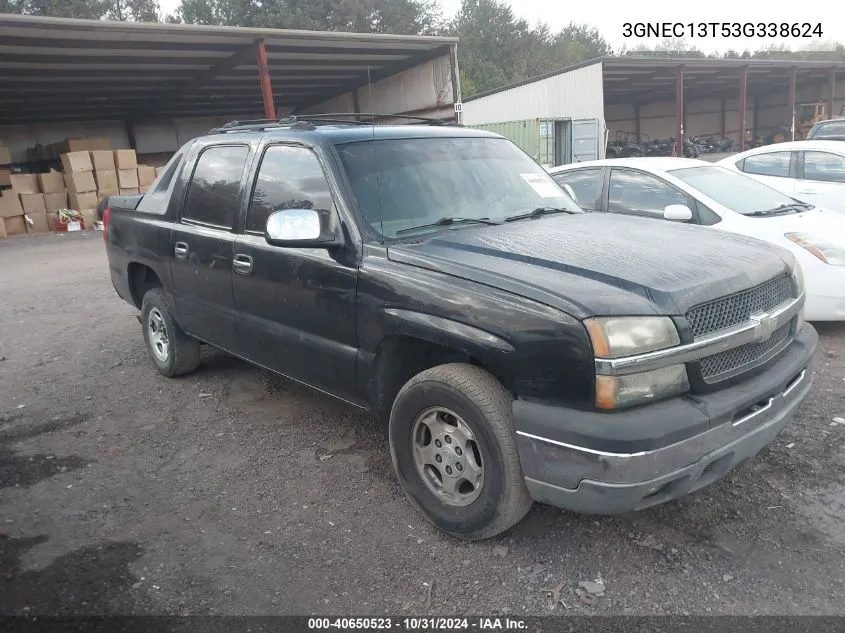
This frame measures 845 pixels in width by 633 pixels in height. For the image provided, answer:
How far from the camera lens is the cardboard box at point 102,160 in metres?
17.8

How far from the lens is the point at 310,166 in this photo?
357 centimetres

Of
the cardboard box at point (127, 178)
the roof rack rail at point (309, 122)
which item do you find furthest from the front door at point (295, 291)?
the cardboard box at point (127, 178)

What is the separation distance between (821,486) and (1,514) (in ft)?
13.7

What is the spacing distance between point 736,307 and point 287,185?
2410 mm

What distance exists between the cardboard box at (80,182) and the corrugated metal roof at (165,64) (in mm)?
2187

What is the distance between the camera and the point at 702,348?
2.54m

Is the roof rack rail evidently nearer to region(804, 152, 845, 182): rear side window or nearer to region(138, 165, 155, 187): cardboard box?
region(804, 152, 845, 182): rear side window

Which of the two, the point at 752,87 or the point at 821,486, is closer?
the point at 821,486

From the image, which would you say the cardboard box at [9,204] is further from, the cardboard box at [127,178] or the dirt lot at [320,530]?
the dirt lot at [320,530]

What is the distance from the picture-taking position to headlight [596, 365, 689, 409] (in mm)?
2410

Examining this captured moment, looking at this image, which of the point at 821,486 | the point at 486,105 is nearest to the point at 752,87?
the point at 486,105

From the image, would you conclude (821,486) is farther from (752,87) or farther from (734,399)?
(752,87)

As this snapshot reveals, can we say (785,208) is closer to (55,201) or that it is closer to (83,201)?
(83,201)

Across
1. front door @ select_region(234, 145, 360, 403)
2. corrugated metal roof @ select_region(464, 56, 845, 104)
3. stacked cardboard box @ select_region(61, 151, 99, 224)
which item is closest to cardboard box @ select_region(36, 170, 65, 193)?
stacked cardboard box @ select_region(61, 151, 99, 224)
